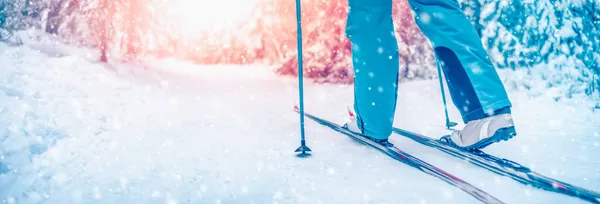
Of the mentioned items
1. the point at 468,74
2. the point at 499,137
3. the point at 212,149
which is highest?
the point at 468,74

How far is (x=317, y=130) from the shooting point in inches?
98.0

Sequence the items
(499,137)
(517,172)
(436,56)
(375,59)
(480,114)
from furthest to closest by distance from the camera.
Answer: (375,59), (436,56), (480,114), (499,137), (517,172)

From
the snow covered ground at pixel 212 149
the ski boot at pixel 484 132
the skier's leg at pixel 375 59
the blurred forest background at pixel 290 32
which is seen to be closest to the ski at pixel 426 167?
the snow covered ground at pixel 212 149

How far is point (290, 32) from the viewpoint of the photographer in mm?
6391

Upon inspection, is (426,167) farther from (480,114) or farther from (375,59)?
(375,59)

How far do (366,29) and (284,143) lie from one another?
28.9 inches

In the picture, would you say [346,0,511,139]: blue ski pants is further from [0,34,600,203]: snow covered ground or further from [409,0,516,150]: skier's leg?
[0,34,600,203]: snow covered ground

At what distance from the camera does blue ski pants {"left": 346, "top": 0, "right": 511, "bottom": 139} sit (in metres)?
1.58

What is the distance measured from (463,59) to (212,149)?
4.01 feet

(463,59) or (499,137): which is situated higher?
(463,59)

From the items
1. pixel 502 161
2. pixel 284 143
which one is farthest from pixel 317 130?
pixel 502 161

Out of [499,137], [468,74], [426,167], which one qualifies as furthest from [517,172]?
[468,74]

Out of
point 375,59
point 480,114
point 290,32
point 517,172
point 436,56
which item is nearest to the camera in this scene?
point 517,172

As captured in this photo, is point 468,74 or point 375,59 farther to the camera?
point 375,59
